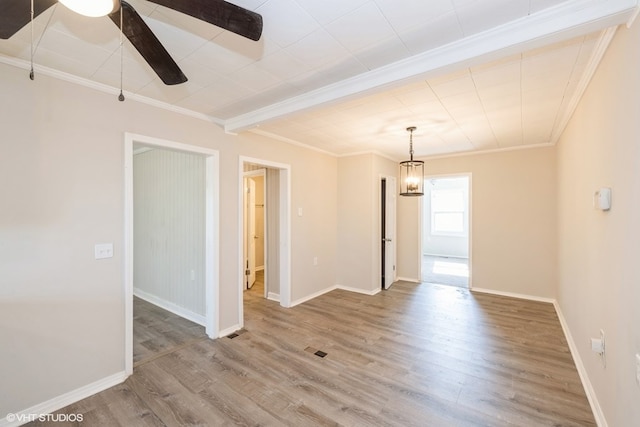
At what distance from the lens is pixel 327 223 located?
501 cm

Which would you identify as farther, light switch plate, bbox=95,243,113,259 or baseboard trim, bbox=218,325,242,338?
baseboard trim, bbox=218,325,242,338

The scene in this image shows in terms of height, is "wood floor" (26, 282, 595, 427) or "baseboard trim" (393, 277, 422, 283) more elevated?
"baseboard trim" (393, 277, 422, 283)

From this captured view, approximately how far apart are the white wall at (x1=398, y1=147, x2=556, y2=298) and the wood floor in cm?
91

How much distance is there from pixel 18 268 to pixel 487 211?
600 cm

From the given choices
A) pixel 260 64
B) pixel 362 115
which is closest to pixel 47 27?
pixel 260 64

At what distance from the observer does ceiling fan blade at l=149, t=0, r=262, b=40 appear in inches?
41.8

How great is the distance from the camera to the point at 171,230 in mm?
4008

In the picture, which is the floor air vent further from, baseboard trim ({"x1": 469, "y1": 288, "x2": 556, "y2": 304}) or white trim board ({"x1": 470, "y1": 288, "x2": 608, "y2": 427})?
baseboard trim ({"x1": 469, "y1": 288, "x2": 556, "y2": 304})

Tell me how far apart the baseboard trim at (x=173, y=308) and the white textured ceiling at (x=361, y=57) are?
2.53 m

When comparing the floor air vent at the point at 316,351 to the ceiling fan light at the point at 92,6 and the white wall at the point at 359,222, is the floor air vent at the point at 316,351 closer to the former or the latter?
the white wall at the point at 359,222

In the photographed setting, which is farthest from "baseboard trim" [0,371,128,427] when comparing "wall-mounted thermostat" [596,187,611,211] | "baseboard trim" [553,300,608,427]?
"wall-mounted thermostat" [596,187,611,211]

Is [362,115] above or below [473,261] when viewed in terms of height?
above

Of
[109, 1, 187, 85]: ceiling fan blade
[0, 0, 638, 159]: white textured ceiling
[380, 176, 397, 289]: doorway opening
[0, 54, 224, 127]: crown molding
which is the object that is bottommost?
[380, 176, 397, 289]: doorway opening

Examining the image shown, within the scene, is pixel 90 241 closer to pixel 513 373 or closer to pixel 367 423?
pixel 367 423
